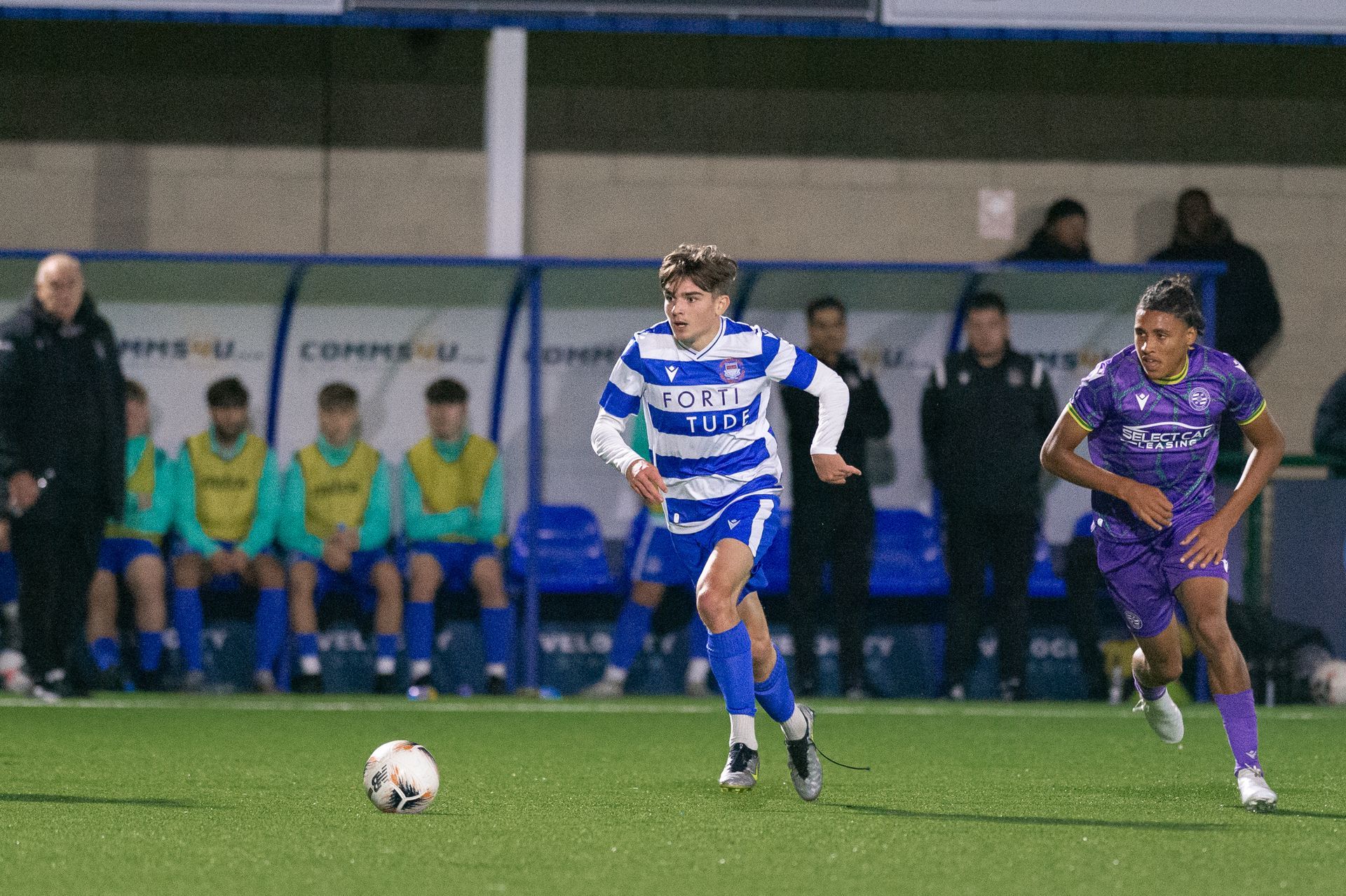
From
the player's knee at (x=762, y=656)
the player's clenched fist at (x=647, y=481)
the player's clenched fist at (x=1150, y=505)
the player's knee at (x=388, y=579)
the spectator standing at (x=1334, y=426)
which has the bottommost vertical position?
the player's knee at (x=388, y=579)

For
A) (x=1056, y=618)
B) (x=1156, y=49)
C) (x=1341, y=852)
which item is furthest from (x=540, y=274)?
(x=1341, y=852)

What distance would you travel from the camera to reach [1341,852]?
4.63 meters

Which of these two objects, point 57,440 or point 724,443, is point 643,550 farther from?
point 724,443

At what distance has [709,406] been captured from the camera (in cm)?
586

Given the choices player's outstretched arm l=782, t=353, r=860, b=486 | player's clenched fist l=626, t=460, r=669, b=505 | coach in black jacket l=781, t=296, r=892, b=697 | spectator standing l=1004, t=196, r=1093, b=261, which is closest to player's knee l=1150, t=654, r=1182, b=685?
player's outstretched arm l=782, t=353, r=860, b=486

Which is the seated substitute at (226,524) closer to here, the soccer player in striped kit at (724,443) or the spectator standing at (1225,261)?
the soccer player in striped kit at (724,443)

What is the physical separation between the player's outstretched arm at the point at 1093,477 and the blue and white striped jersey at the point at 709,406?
690mm

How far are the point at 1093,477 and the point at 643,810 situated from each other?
5.59ft

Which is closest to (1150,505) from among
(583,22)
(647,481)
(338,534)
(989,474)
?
(647,481)

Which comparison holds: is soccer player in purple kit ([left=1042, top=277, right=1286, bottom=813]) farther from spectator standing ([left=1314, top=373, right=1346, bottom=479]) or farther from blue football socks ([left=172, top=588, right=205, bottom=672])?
blue football socks ([left=172, top=588, right=205, bottom=672])

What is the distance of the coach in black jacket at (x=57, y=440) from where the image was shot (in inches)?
356

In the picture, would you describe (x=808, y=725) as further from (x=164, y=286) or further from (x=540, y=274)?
(x=164, y=286)

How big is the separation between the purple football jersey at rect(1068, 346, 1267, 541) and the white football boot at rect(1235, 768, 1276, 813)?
0.78 m

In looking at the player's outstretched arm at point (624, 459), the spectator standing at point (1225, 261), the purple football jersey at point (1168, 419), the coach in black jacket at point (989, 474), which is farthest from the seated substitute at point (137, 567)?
the spectator standing at point (1225, 261)
